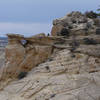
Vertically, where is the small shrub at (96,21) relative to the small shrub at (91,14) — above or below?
below

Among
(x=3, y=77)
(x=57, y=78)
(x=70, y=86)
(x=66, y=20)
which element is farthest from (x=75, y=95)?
(x=66, y=20)

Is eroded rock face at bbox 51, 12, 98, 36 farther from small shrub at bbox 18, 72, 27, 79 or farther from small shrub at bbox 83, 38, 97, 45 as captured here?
small shrub at bbox 18, 72, 27, 79

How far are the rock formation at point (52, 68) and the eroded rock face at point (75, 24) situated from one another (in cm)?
14

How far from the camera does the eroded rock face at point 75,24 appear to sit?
2475 centimetres

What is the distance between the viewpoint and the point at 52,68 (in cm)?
2191

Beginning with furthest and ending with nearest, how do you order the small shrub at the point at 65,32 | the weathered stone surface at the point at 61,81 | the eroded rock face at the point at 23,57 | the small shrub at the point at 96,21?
1. the small shrub at the point at 96,21
2. the small shrub at the point at 65,32
3. the eroded rock face at the point at 23,57
4. the weathered stone surface at the point at 61,81

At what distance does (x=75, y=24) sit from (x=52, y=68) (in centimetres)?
633

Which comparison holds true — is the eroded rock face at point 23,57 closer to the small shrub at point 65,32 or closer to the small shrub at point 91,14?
the small shrub at point 65,32

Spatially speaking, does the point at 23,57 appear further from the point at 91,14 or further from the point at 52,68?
the point at 91,14

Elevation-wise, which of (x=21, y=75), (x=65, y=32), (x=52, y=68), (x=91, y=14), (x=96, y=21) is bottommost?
(x=21, y=75)

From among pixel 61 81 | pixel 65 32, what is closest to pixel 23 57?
pixel 65 32

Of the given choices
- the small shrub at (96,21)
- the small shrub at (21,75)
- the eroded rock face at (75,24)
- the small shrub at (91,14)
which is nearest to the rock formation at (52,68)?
the small shrub at (21,75)

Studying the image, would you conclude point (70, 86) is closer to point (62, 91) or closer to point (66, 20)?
point (62, 91)

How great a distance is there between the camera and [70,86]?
19469 millimetres
